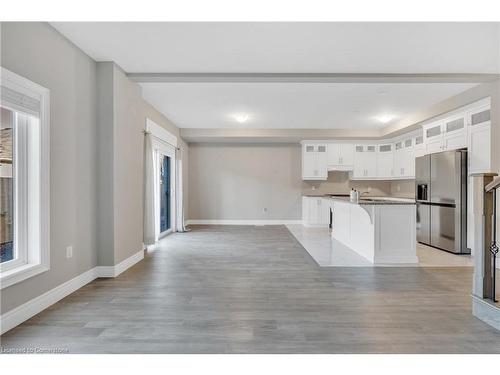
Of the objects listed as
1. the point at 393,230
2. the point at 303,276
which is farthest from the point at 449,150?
the point at 303,276

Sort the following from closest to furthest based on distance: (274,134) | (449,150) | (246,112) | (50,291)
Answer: (50,291) < (449,150) < (246,112) < (274,134)

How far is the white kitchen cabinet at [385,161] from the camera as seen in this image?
8.26m

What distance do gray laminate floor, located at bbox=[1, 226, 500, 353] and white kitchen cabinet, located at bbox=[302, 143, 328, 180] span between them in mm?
4650

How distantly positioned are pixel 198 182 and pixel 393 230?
584cm

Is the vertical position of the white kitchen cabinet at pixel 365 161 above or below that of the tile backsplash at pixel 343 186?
above

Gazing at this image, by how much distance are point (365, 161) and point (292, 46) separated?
6040mm

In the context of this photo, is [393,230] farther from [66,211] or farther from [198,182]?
[198,182]

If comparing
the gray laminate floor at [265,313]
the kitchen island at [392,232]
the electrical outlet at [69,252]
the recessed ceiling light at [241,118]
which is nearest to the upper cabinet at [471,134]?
the kitchen island at [392,232]

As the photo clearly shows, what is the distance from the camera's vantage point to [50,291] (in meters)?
2.79

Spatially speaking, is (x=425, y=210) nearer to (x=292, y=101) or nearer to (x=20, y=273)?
(x=292, y=101)

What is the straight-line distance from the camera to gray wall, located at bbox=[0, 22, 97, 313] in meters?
2.46

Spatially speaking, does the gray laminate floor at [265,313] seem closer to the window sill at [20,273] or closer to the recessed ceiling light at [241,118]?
the window sill at [20,273]

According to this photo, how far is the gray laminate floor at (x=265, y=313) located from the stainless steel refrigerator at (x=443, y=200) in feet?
3.58

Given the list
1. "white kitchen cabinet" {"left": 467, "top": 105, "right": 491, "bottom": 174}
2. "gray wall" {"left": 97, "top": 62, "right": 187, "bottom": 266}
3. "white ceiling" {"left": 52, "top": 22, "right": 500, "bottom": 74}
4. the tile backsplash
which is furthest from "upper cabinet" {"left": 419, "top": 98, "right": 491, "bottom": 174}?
"gray wall" {"left": 97, "top": 62, "right": 187, "bottom": 266}
